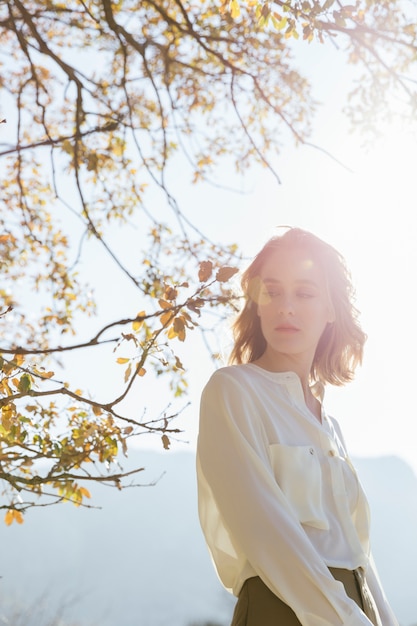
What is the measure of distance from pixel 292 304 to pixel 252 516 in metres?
0.58

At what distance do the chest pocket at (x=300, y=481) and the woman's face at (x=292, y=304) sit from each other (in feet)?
1.00

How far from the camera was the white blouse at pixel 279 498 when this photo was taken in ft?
4.30

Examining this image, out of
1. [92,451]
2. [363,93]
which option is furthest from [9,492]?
[363,93]

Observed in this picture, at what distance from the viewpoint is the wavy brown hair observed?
1890 mm

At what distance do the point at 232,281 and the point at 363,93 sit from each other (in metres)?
2.30

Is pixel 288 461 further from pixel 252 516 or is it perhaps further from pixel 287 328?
pixel 287 328

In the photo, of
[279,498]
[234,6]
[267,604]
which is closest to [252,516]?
[279,498]

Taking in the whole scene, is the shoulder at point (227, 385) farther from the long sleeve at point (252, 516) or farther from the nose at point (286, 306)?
the nose at point (286, 306)

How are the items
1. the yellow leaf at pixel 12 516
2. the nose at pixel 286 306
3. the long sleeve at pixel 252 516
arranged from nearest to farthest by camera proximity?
the long sleeve at pixel 252 516 < the nose at pixel 286 306 < the yellow leaf at pixel 12 516

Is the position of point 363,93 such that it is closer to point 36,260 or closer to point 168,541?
point 36,260

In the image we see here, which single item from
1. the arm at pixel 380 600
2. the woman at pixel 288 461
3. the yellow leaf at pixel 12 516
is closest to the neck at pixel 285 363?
the woman at pixel 288 461

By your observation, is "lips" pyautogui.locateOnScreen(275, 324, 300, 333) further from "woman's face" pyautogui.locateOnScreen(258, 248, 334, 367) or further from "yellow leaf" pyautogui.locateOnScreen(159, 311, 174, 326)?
"yellow leaf" pyautogui.locateOnScreen(159, 311, 174, 326)

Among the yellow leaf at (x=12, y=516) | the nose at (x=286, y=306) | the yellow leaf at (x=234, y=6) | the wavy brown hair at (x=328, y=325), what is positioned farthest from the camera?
the yellow leaf at (x=234, y=6)

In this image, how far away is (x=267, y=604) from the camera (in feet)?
4.53
